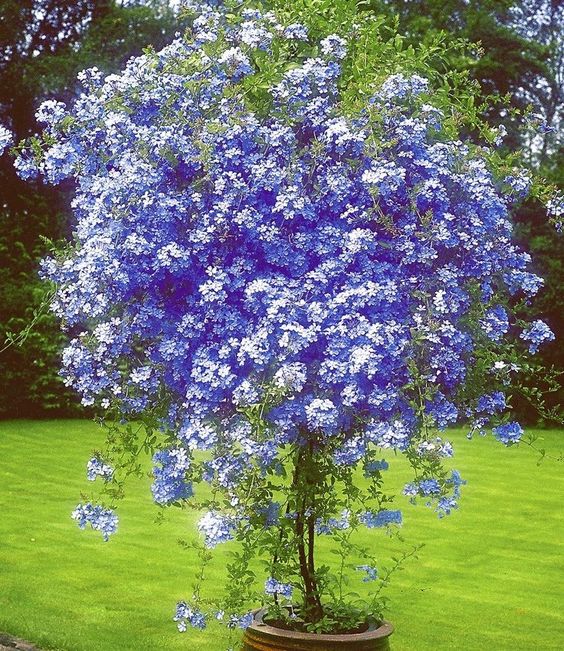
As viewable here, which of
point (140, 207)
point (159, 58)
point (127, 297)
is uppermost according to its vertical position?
point (159, 58)

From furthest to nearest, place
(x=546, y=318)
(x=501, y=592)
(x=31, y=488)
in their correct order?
(x=546, y=318), (x=31, y=488), (x=501, y=592)

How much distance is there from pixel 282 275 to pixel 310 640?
1.65m

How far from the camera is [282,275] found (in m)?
4.73

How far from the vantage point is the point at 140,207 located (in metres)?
4.86

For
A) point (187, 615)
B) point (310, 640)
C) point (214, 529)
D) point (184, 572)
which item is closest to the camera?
point (214, 529)

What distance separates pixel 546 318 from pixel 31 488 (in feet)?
35.4

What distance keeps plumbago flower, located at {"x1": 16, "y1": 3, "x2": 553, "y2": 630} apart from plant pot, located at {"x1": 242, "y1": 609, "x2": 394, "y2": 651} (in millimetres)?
154

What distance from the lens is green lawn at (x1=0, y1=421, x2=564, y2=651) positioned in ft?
23.0

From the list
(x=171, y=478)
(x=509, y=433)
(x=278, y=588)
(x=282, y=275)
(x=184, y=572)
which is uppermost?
(x=282, y=275)

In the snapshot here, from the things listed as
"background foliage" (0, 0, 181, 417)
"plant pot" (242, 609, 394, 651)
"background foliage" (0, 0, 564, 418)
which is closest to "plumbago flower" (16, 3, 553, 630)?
"plant pot" (242, 609, 394, 651)

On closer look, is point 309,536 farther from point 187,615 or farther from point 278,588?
point 187,615

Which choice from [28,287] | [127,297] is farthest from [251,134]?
[28,287]

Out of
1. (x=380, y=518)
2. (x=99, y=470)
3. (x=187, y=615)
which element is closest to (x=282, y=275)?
(x=380, y=518)

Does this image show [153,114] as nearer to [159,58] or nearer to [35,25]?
[159,58]
